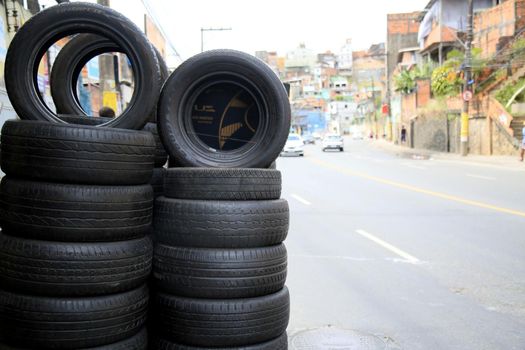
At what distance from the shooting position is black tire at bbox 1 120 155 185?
3.27m

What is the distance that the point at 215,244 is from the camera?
3705 millimetres

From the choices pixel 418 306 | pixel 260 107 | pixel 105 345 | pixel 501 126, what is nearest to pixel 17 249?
pixel 105 345

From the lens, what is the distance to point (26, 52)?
3613 millimetres

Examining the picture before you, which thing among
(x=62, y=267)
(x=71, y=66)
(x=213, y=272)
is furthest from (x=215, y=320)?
(x=71, y=66)

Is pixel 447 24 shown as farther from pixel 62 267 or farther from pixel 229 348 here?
pixel 62 267

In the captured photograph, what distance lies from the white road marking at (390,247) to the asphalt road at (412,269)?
0.05 ft

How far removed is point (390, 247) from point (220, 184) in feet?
17.5

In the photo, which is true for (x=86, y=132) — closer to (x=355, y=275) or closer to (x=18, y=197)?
(x=18, y=197)

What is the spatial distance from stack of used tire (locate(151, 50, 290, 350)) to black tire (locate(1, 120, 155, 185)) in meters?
0.55

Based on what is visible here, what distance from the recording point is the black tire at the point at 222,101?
4152 millimetres

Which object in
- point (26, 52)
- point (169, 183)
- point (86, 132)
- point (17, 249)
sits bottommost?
point (17, 249)

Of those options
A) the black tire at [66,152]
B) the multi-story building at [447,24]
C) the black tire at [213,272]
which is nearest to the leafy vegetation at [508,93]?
the multi-story building at [447,24]

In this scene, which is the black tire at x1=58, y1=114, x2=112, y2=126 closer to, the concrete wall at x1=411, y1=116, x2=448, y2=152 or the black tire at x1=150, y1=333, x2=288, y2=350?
the black tire at x1=150, y1=333, x2=288, y2=350

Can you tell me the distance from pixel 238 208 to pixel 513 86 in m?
32.1
